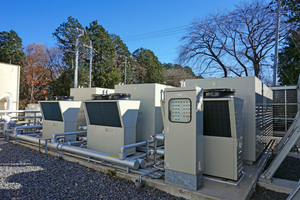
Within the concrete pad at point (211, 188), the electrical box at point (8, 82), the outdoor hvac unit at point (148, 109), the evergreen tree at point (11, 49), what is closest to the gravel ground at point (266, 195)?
the concrete pad at point (211, 188)

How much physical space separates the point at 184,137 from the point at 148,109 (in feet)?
9.89

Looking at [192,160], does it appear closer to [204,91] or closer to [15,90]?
[204,91]

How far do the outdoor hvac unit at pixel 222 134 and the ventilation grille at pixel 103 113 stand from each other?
2359 millimetres

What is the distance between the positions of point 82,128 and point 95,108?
2019 millimetres

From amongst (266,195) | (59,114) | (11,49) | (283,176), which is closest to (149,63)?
(11,49)

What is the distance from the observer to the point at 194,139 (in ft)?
11.3

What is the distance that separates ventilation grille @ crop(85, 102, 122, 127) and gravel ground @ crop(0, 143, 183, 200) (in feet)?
4.16

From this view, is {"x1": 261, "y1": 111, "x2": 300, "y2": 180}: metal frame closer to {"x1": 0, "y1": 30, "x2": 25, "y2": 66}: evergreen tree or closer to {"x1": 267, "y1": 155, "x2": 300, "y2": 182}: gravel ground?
{"x1": 267, "y1": 155, "x2": 300, "y2": 182}: gravel ground

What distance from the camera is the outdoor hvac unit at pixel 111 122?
5.23 m

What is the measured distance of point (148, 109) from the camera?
6.46m

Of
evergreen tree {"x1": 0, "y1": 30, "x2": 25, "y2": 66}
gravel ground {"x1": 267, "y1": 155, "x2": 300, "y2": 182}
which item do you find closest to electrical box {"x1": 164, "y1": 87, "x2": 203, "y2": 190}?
gravel ground {"x1": 267, "y1": 155, "x2": 300, "y2": 182}

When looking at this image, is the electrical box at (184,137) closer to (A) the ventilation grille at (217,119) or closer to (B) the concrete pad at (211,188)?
(B) the concrete pad at (211,188)

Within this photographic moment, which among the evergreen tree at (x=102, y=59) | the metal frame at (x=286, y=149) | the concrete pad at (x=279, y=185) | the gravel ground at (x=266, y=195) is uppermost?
the evergreen tree at (x=102, y=59)

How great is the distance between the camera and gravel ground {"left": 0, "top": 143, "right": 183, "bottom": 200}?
361 cm
